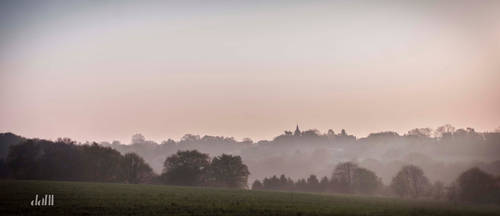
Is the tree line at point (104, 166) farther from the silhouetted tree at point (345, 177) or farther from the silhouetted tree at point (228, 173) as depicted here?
the silhouetted tree at point (345, 177)

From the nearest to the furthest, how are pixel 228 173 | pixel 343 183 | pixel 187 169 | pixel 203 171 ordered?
1. pixel 187 169
2. pixel 228 173
3. pixel 203 171
4. pixel 343 183

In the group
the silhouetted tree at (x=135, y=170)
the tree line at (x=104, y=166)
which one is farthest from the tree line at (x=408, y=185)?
the silhouetted tree at (x=135, y=170)

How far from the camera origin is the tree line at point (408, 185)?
91.4m

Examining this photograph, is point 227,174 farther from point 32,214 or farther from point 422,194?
point 32,214

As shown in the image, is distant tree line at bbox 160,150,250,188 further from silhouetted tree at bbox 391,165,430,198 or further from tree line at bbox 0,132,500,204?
silhouetted tree at bbox 391,165,430,198

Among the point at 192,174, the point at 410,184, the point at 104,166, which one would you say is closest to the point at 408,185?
the point at 410,184

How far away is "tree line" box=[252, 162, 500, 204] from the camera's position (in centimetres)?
9138

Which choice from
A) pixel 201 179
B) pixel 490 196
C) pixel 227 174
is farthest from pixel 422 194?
pixel 201 179

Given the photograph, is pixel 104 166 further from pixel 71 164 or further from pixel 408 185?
pixel 408 185

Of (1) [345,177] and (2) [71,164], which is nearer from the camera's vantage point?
(2) [71,164]

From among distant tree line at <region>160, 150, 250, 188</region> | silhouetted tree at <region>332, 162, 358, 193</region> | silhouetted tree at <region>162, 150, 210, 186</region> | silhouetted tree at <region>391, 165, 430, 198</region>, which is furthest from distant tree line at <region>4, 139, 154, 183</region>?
silhouetted tree at <region>391, 165, 430, 198</region>

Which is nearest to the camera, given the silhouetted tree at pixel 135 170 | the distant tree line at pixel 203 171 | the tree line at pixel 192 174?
the tree line at pixel 192 174

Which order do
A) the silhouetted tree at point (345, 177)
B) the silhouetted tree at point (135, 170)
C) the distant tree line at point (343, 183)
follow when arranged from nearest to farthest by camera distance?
1. the silhouetted tree at point (135, 170)
2. the silhouetted tree at point (345, 177)
3. the distant tree line at point (343, 183)

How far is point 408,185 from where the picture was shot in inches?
4353
